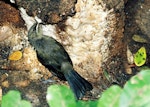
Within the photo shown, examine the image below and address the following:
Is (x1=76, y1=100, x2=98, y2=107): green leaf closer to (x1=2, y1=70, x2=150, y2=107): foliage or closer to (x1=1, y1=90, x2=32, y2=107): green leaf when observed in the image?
(x1=2, y1=70, x2=150, y2=107): foliage

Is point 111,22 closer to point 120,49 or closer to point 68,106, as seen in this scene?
point 120,49

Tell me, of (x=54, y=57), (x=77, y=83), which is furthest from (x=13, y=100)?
(x=54, y=57)

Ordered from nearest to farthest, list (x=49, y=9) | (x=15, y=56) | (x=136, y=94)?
(x=136, y=94)
(x=49, y=9)
(x=15, y=56)

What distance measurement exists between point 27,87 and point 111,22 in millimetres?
963

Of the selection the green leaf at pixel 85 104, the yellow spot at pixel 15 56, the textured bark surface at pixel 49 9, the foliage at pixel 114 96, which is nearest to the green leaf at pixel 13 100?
the foliage at pixel 114 96

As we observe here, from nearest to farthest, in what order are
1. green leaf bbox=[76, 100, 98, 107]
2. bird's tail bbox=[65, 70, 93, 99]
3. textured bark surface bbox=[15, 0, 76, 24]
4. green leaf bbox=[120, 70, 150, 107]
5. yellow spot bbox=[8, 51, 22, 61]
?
green leaf bbox=[120, 70, 150, 107] → green leaf bbox=[76, 100, 98, 107] → textured bark surface bbox=[15, 0, 76, 24] → bird's tail bbox=[65, 70, 93, 99] → yellow spot bbox=[8, 51, 22, 61]

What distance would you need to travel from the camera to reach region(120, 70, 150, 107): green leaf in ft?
2.55

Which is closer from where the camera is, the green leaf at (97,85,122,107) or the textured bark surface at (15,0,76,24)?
the green leaf at (97,85,122,107)

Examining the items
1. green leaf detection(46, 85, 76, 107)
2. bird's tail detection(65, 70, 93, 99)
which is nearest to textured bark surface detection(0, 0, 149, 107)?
bird's tail detection(65, 70, 93, 99)

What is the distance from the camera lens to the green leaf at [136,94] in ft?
2.55

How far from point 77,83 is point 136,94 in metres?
2.56

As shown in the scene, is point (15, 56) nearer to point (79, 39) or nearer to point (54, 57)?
point (54, 57)

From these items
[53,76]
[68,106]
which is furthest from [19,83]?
[68,106]

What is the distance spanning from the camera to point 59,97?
83 cm
